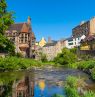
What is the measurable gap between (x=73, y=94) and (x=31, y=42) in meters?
71.6

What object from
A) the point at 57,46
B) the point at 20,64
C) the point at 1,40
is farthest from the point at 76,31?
the point at 1,40

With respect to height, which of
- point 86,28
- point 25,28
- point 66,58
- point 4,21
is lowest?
point 66,58

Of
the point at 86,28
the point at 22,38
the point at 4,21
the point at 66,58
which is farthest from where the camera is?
the point at 86,28

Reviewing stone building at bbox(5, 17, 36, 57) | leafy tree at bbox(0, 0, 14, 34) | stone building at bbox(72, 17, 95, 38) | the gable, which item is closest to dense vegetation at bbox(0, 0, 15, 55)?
leafy tree at bbox(0, 0, 14, 34)

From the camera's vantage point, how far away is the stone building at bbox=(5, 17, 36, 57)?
294 ft

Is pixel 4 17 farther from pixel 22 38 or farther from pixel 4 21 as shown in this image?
pixel 22 38

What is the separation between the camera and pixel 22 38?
296 ft

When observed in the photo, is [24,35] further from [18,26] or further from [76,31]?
[76,31]

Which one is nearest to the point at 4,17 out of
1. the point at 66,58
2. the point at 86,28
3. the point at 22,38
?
the point at 22,38

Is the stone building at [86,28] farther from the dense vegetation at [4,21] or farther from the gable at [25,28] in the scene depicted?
the dense vegetation at [4,21]

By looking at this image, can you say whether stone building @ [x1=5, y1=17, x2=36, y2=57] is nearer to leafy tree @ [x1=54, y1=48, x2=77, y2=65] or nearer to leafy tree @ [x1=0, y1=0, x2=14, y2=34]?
leafy tree @ [x1=54, y1=48, x2=77, y2=65]

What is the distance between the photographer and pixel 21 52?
3563 inches

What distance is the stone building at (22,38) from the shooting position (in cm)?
8975

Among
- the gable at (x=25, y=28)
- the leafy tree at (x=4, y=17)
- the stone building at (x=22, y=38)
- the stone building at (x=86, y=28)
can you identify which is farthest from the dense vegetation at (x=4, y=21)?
the stone building at (x=86, y=28)
